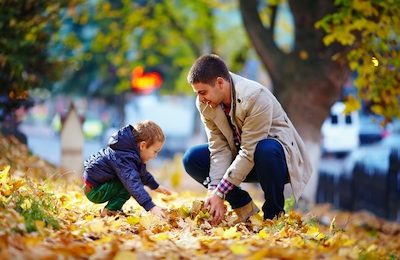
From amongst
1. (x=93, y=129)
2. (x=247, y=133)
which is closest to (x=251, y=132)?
(x=247, y=133)

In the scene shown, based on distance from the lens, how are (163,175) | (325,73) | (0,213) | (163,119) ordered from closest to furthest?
(0,213) → (325,73) → (163,175) → (163,119)

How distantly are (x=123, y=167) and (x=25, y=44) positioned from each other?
16.7ft

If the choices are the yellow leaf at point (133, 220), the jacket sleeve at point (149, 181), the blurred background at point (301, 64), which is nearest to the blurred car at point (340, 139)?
the blurred background at point (301, 64)

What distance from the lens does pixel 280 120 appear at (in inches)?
234

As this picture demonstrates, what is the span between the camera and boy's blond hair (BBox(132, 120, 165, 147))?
225 inches

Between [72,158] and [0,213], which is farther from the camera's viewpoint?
[72,158]

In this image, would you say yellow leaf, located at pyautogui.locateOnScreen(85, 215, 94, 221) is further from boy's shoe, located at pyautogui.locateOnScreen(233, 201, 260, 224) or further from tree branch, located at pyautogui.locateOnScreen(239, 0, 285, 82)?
tree branch, located at pyautogui.locateOnScreen(239, 0, 285, 82)

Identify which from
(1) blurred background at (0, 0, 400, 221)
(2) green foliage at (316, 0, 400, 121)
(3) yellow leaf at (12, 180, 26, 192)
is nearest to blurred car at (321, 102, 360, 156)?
(1) blurred background at (0, 0, 400, 221)

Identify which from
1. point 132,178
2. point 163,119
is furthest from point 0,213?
point 163,119

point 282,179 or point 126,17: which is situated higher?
point 126,17

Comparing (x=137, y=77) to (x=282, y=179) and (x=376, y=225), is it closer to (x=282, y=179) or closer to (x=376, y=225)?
(x=376, y=225)

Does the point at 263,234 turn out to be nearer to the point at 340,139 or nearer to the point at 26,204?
the point at 26,204

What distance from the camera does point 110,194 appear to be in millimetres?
5859

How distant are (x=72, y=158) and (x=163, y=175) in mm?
4621
